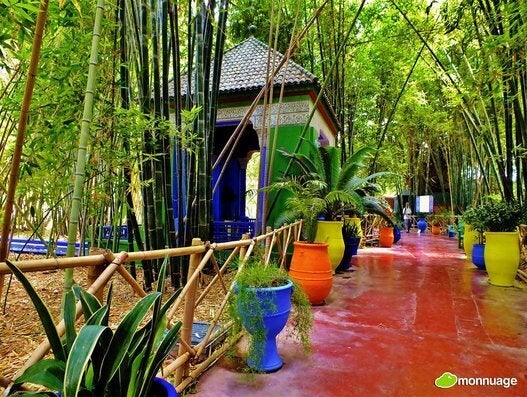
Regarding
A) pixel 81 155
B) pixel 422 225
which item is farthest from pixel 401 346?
pixel 422 225

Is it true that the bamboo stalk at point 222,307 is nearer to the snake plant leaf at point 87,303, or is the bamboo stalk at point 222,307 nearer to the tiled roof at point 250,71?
the snake plant leaf at point 87,303

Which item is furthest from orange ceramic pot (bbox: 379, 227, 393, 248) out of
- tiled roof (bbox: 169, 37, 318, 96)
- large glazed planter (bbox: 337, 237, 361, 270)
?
tiled roof (bbox: 169, 37, 318, 96)

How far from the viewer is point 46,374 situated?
0.84m

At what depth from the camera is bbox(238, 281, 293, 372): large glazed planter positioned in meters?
1.98

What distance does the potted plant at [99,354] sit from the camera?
2.59ft

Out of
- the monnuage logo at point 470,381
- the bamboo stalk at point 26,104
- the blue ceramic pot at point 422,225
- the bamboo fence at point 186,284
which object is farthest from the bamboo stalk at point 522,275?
the blue ceramic pot at point 422,225

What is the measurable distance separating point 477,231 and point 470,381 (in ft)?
15.1

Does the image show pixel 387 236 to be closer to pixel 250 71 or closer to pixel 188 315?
pixel 250 71

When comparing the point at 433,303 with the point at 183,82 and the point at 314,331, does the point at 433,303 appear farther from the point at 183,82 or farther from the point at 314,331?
the point at 183,82

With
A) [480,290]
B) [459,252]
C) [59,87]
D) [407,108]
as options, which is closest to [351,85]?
[407,108]

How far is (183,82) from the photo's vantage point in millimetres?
6398

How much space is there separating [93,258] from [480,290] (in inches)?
185

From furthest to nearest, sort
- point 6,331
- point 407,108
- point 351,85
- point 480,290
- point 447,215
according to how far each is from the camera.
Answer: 1. point 447,215
2. point 407,108
3. point 351,85
4. point 480,290
5. point 6,331

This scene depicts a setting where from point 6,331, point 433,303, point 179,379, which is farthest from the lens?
point 433,303
